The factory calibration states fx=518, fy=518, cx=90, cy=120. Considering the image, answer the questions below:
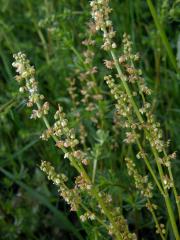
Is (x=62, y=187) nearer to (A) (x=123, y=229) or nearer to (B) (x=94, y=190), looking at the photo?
(B) (x=94, y=190)

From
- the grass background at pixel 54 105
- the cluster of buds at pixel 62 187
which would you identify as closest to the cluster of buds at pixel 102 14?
the cluster of buds at pixel 62 187

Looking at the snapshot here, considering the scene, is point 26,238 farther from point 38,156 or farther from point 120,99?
point 120,99

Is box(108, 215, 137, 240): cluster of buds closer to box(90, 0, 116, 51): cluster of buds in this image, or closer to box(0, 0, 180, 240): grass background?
box(0, 0, 180, 240): grass background

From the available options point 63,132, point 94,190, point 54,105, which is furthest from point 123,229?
point 54,105

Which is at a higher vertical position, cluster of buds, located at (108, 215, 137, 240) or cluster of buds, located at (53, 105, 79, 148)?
cluster of buds, located at (53, 105, 79, 148)

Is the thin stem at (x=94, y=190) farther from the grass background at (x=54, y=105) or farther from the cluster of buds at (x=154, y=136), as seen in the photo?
the grass background at (x=54, y=105)

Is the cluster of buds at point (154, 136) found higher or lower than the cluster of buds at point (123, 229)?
higher

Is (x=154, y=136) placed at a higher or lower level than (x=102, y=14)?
lower

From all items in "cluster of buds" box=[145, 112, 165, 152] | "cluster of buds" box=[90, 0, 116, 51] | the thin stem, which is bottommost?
the thin stem

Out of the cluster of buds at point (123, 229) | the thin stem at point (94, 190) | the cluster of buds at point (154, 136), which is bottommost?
the cluster of buds at point (123, 229)

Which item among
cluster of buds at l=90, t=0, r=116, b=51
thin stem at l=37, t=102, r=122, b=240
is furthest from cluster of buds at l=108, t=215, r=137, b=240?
cluster of buds at l=90, t=0, r=116, b=51

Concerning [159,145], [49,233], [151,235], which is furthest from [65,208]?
[159,145]
